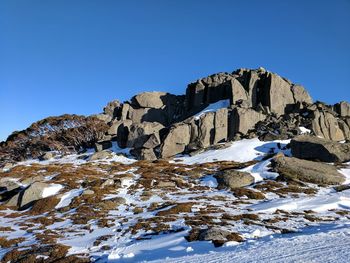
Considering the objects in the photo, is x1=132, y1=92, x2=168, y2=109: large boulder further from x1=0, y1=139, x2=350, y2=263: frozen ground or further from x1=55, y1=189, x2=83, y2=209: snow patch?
x1=55, y1=189, x2=83, y2=209: snow patch

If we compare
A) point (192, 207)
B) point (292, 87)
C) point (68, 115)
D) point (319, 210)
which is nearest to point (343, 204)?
point (319, 210)

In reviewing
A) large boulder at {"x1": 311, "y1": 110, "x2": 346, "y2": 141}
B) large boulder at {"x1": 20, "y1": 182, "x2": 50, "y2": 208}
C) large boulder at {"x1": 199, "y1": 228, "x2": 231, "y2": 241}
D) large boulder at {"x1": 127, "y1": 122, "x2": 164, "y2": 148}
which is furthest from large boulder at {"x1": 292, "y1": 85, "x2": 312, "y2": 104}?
large boulder at {"x1": 199, "y1": 228, "x2": 231, "y2": 241}

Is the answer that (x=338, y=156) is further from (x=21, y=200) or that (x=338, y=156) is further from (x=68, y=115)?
(x=68, y=115)

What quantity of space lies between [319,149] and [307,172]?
13.7 metres

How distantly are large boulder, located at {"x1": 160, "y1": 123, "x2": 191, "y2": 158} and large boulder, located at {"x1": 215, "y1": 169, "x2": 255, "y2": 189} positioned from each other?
29.2 m

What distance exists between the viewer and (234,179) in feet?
121

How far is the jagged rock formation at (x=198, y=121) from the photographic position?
230 feet

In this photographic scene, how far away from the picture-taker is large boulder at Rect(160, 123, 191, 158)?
6700 cm

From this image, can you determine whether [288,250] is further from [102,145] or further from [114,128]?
[114,128]

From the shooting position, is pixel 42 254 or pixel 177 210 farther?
pixel 177 210

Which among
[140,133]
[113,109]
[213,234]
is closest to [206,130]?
[140,133]

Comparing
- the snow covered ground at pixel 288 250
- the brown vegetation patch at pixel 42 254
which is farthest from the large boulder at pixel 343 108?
the brown vegetation patch at pixel 42 254

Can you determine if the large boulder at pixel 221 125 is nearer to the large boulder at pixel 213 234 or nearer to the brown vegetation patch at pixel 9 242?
the large boulder at pixel 213 234

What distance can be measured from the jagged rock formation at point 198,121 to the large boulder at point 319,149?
1193 centimetres
